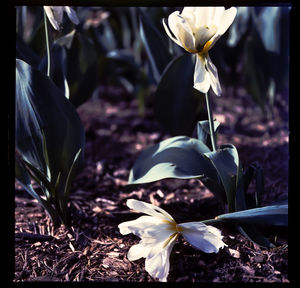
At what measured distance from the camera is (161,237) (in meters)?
0.88

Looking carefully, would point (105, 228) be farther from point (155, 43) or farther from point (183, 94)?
point (155, 43)

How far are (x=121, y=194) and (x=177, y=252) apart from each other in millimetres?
427

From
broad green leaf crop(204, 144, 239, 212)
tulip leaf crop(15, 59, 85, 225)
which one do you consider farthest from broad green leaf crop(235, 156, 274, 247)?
tulip leaf crop(15, 59, 85, 225)

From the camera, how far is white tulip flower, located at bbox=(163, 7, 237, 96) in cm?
87

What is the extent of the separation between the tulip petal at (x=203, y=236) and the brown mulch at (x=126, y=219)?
0.06 metres

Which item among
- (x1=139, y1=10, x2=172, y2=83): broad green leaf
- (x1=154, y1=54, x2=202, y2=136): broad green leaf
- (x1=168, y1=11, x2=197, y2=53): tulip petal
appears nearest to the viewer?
(x1=168, y1=11, x2=197, y2=53): tulip petal

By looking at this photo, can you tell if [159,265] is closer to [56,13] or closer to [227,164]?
[227,164]

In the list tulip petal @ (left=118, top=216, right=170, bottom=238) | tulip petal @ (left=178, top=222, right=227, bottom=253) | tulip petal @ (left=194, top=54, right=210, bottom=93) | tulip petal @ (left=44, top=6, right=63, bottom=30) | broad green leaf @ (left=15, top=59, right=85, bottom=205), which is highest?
tulip petal @ (left=44, top=6, right=63, bottom=30)

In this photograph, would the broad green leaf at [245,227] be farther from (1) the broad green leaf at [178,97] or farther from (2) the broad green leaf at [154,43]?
(2) the broad green leaf at [154,43]

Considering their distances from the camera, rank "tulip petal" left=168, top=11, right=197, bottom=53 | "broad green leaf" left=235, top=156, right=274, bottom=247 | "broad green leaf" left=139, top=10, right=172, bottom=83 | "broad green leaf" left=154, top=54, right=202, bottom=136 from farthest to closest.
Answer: "broad green leaf" left=139, top=10, right=172, bottom=83 < "broad green leaf" left=154, top=54, right=202, bottom=136 < "broad green leaf" left=235, top=156, right=274, bottom=247 < "tulip petal" left=168, top=11, right=197, bottom=53

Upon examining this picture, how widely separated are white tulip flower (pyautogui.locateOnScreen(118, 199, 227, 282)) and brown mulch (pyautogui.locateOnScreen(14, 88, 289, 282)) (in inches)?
2.3

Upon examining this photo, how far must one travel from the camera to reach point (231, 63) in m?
2.11

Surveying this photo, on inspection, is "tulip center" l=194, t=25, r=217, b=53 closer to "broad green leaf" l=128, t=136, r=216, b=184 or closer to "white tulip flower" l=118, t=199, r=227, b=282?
"broad green leaf" l=128, t=136, r=216, b=184

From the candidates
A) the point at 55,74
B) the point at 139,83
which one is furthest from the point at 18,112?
the point at 139,83
